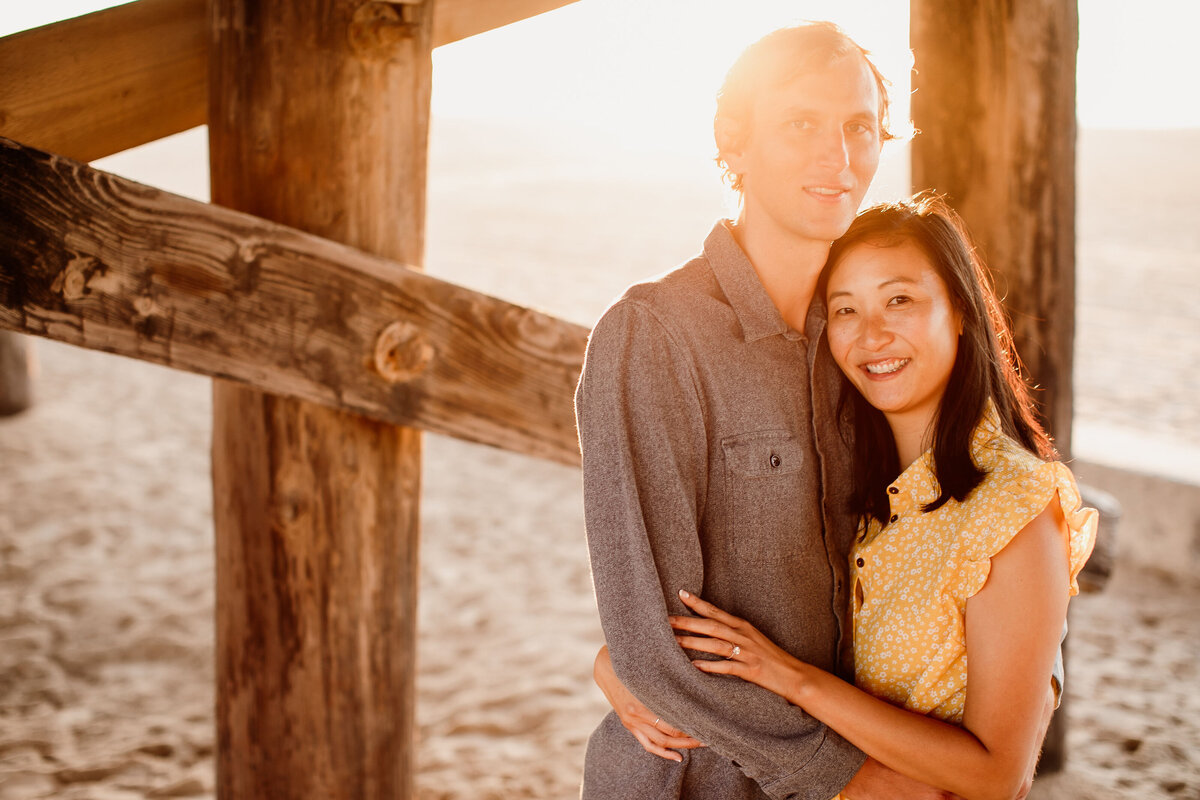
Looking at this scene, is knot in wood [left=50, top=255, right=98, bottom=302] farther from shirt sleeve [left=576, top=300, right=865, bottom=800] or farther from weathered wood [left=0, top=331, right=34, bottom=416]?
weathered wood [left=0, top=331, right=34, bottom=416]

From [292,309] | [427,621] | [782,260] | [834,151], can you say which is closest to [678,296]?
[782,260]

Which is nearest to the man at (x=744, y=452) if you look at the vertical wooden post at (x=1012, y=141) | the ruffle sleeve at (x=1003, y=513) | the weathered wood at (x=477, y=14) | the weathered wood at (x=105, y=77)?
the ruffle sleeve at (x=1003, y=513)

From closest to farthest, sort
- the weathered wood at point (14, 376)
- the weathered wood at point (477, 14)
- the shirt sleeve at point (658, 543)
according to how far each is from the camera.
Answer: the shirt sleeve at point (658, 543) < the weathered wood at point (477, 14) < the weathered wood at point (14, 376)

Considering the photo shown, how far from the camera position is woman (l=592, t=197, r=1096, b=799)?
147 cm

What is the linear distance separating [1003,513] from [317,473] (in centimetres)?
123

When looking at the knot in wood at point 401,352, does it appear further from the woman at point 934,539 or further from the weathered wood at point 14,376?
the weathered wood at point 14,376

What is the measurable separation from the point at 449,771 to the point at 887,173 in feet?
93.7

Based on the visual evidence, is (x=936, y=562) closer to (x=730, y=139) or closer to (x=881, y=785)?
(x=881, y=785)

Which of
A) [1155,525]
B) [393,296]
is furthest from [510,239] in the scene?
[393,296]

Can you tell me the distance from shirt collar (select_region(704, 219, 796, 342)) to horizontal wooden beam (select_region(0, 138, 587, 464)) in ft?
1.64

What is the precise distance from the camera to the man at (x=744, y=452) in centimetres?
145

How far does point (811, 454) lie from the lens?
164 cm

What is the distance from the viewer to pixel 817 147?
1.57 meters

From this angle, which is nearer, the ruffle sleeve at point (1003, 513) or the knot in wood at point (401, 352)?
the ruffle sleeve at point (1003, 513)
